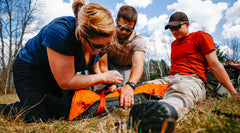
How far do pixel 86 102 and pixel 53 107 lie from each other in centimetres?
68

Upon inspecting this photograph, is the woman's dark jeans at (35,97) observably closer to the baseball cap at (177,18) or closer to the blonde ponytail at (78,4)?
the blonde ponytail at (78,4)

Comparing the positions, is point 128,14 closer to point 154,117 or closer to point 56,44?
point 56,44

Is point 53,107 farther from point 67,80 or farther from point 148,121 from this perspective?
point 148,121

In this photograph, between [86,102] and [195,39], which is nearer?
[86,102]

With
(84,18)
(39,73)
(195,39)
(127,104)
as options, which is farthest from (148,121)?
(195,39)

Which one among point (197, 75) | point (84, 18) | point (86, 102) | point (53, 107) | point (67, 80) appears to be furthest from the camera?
point (197, 75)

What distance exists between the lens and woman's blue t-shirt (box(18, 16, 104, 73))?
1.52m

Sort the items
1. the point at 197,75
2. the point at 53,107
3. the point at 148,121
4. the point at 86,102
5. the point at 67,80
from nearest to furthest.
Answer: the point at 148,121 < the point at 67,80 < the point at 86,102 < the point at 53,107 < the point at 197,75

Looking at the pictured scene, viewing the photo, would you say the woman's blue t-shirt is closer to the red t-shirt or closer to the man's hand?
the man's hand

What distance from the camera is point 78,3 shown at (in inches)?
67.9

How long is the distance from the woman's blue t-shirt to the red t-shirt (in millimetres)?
2072

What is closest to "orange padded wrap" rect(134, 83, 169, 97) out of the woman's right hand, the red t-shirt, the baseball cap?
the woman's right hand

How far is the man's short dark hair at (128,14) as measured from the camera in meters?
2.82

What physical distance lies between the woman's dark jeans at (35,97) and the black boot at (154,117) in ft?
4.35
